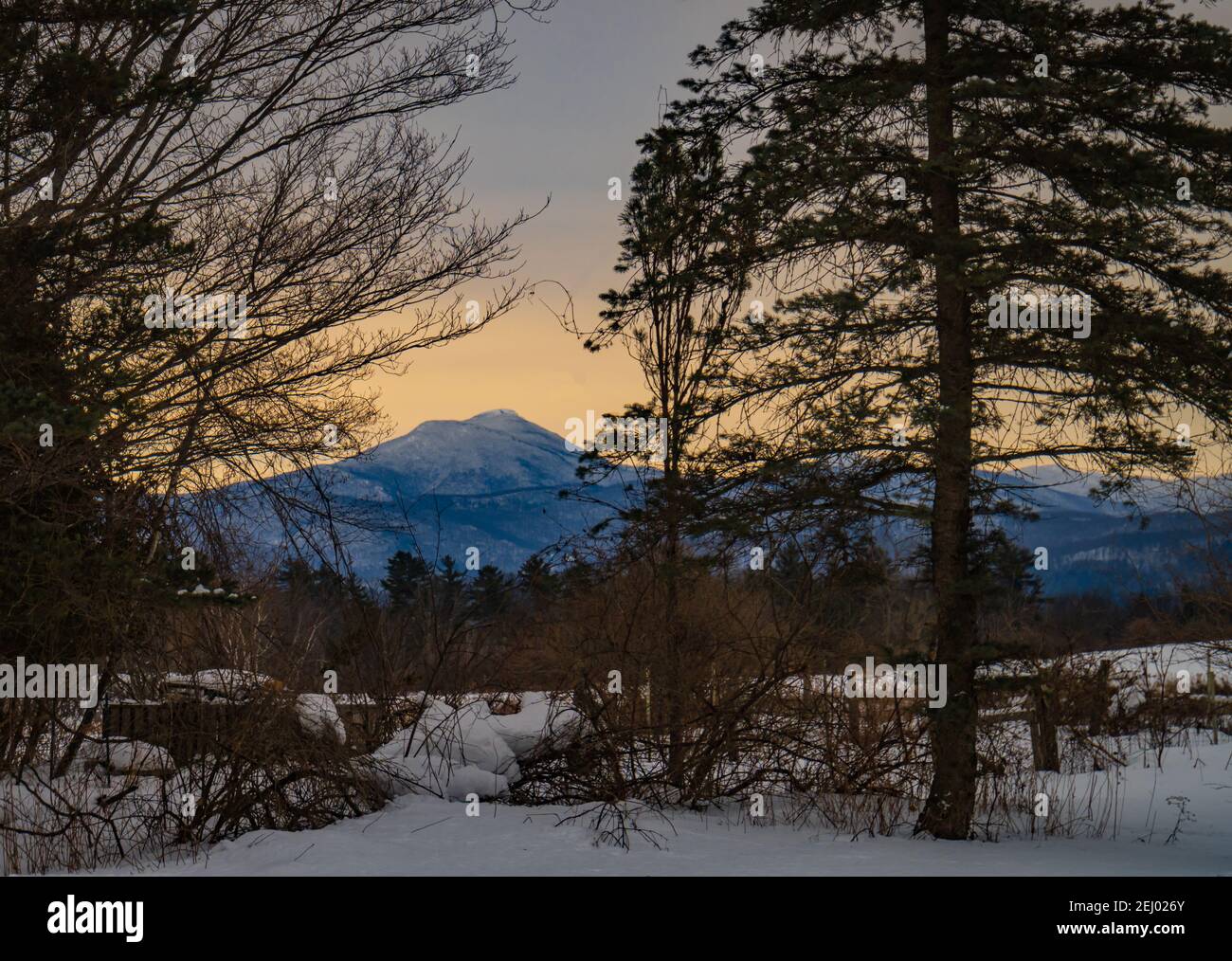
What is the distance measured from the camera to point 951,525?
9984mm

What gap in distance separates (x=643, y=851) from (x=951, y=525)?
158 inches

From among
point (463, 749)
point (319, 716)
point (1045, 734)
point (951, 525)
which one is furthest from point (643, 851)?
point (1045, 734)

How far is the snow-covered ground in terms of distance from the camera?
7879mm

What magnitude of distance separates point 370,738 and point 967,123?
7788 millimetres

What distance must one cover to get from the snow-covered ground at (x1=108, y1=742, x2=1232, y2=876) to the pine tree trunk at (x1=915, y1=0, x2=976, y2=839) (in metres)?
0.52

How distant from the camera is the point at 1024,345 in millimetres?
9695

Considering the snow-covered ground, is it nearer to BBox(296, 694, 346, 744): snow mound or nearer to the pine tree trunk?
the pine tree trunk

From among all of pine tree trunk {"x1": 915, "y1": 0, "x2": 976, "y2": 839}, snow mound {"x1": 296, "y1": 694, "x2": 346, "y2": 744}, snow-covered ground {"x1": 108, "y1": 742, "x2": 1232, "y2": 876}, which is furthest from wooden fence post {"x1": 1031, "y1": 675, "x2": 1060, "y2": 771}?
snow mound {"x1": 296, "y1": 694, "x2": 346, "y2": 744}

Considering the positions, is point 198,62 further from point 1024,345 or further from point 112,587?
point 1024,345

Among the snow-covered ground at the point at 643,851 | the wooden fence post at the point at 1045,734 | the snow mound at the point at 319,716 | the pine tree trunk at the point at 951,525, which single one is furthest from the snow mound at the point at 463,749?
the wooden fence post at the point at 1045,734

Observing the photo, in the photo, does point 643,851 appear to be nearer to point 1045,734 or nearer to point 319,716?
point 319,716

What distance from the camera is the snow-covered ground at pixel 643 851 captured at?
7.88 meters

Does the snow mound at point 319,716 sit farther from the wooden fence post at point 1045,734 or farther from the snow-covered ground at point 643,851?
the wooden fence post at point 1045,734
